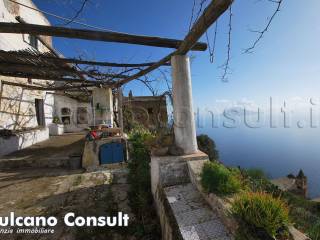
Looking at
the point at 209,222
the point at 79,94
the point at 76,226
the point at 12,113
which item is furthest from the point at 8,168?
the point at 79,94

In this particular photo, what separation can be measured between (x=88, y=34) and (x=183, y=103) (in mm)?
1874

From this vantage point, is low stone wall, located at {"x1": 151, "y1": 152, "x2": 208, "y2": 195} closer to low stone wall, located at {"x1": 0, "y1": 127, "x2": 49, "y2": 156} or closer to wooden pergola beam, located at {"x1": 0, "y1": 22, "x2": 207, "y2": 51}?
wooden pergola beam, located at {"x1": 0, "y1": 22, "x2": 207, "y2": 51}

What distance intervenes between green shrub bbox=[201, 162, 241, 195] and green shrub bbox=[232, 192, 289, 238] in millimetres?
548

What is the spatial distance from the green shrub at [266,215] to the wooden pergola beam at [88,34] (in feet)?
8.79

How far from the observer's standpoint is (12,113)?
8938 mm

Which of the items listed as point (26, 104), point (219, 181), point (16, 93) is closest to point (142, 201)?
point (219, 181)

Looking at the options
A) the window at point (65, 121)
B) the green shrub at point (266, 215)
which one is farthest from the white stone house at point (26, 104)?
the green shrub at point (266, 215)

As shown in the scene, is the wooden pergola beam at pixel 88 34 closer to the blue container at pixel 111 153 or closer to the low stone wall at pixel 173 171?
the low stone wall at pixel 173 171

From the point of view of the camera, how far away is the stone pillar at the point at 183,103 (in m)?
3.71

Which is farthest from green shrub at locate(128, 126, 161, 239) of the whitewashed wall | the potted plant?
the potted plant

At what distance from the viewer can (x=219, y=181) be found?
2744 mm

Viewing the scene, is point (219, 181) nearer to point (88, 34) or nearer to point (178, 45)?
point (178, 45)

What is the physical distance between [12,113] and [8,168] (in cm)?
298

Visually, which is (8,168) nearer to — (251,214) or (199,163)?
(199,163)
